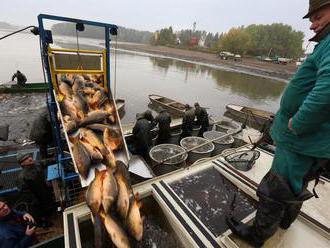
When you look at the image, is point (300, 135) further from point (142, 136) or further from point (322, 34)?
point (142, 136)

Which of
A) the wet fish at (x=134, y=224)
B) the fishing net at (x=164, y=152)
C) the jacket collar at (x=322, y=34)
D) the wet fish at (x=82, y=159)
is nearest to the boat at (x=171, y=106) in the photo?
the fishing net at (x=164, y=152)

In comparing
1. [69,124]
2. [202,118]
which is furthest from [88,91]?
[202,118]

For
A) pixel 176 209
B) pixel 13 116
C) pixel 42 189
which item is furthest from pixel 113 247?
pixel 13 116

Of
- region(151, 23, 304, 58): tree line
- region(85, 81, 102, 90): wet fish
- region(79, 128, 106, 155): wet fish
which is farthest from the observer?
region(151, 23, 304, 58): tree line

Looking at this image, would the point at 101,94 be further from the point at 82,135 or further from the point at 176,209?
the point at 176,209

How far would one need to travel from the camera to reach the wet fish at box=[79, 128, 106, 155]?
2.83 metres

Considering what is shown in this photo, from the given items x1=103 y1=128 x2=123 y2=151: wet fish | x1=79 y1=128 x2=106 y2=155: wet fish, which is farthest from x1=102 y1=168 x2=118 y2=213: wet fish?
x1=103 y1=128 x2=123 y2=151: wet fish

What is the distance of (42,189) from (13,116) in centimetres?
772

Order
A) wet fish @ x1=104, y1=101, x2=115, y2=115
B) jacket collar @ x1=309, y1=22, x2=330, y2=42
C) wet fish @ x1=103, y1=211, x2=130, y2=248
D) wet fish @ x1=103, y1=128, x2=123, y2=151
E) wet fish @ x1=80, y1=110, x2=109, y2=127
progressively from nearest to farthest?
jacket collar @ x1=309, y1=22, x2=330, y2=42
wet fish @ x1=103, y1=211, x2=130, y2=248
wet fish @ x1=103, y1=128, x2=123, y2=151
wet fish @ x1=80, y1=110, x2=109, y2=127
wet fish @ x1=104, y1=101, x2=115, y2=115

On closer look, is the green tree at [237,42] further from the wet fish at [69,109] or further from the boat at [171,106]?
the wet fish at [69,109]

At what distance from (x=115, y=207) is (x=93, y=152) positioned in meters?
0.95

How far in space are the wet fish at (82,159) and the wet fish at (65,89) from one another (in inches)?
43.4

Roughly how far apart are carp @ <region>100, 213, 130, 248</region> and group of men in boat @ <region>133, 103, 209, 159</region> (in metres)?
2.93

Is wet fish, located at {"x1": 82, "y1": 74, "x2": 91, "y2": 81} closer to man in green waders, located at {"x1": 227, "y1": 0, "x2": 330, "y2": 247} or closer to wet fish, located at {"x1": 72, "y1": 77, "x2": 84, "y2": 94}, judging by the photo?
wet fish, located at {"x1": 72, "y1": 77, "x2": 84, "y2": 94}
